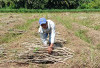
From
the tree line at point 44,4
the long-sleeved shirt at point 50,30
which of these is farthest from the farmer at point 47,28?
the tree line at point 44,4

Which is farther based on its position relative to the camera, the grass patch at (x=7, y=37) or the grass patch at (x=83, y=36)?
the grass patch at (x=83, y=36)

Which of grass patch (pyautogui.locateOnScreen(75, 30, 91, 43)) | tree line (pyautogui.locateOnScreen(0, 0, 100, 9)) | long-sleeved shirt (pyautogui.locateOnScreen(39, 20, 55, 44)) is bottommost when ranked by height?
grass patch (pyautogui.locateOnScreen(75, 30, 91, 43))

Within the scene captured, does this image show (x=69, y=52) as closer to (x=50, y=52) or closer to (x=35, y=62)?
(x=50, y=52)

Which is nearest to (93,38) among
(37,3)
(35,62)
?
(35,62)

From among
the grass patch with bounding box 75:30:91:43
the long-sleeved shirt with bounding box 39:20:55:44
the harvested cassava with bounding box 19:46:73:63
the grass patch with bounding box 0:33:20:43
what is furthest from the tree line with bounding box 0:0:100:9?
the harvested cassava with bounding box 19:46:73:63

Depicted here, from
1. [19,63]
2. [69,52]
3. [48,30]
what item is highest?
[48,30]

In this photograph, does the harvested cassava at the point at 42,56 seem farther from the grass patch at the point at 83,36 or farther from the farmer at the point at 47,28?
the grass patch at the point at 83,36

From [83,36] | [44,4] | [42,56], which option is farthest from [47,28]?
[44,4]

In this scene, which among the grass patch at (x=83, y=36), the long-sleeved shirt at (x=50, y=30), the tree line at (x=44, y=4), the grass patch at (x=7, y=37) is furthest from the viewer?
the tree line at (x=44, y=4)

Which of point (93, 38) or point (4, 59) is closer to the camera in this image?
point (4, 59)

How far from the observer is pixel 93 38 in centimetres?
679

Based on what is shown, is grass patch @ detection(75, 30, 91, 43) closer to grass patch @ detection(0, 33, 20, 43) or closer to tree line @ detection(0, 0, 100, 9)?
grass patch @ detection(0, 33, 20, 43)

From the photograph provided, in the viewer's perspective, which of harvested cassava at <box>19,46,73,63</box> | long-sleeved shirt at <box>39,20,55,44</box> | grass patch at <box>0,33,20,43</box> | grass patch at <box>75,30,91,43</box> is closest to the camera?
harvested cassava at <box>19,46,73,63</box>

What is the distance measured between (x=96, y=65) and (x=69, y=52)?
778 millimetres
